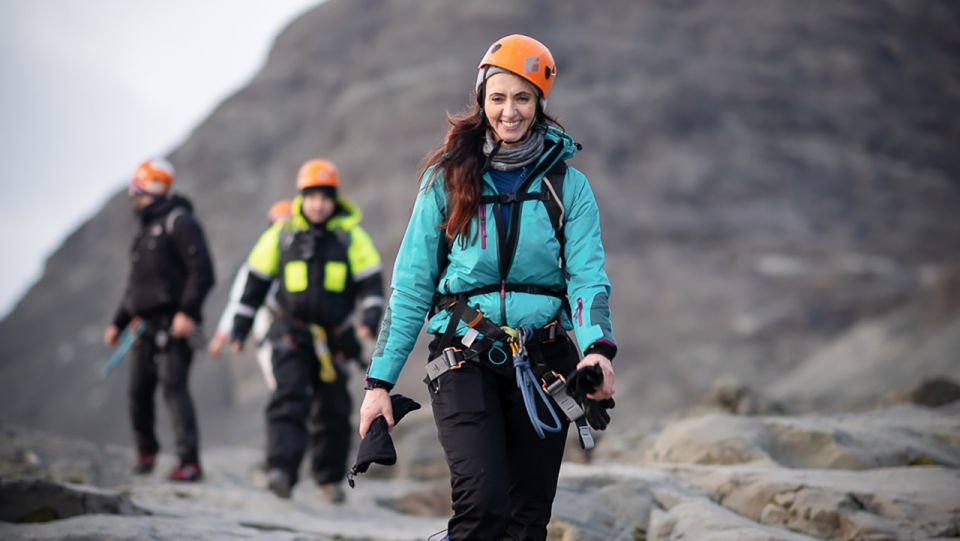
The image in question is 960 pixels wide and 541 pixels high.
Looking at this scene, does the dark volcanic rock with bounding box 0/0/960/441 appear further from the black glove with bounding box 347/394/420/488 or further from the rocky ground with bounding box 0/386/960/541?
the black glove with bounding box 347/394/420/488

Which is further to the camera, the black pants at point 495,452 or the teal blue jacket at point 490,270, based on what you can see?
the teal blue jacket at point 490,270

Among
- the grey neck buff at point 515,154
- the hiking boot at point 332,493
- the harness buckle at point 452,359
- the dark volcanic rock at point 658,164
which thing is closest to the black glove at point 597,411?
the harness buckle at point 452,359

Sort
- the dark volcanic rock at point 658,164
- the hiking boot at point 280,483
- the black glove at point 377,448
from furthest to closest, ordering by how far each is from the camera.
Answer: the dark volcanic rock at point 658,164 < the hiking boot at point 280,483 < the black glove at point 377,448

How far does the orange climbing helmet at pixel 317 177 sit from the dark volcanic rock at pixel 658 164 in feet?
65.8

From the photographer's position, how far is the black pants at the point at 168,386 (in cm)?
875

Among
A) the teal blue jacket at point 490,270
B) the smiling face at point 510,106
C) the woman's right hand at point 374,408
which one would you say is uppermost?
the smiling face at point 510,106

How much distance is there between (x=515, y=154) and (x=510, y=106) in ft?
0.62

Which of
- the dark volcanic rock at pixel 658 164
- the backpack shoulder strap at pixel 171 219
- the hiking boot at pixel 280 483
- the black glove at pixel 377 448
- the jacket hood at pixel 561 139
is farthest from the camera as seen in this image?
the dark volcanic rock at pixel 658 164

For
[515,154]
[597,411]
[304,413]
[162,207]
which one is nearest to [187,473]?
[304,413]

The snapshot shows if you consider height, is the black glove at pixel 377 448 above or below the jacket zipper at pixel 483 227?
below

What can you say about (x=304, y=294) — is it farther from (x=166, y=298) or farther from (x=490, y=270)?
(x=490, y=270)

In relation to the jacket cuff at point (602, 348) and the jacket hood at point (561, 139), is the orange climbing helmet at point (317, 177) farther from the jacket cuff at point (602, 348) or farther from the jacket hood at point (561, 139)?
the jacket cuff at point (602, 348)

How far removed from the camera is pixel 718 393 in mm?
12039

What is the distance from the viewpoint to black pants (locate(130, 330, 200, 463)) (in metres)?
8.75
